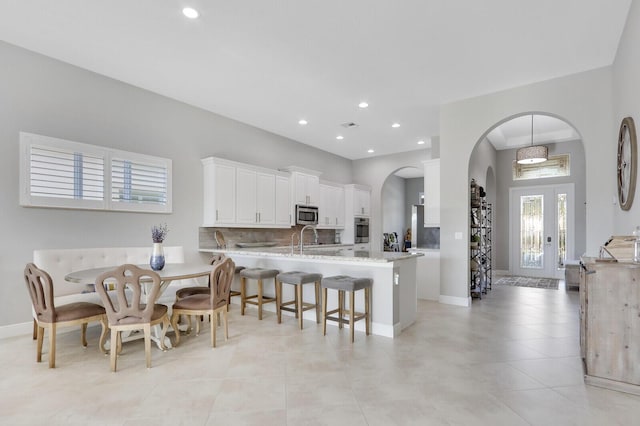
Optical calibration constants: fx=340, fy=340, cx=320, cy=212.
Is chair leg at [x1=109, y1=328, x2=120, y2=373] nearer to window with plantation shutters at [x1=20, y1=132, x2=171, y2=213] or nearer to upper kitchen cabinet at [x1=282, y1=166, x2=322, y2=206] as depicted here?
window with plantation shutters at [x1=20, y1=132, x2=171, y2=213]

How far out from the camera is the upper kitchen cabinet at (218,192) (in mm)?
5520

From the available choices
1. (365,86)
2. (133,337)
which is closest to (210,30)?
(365,86)

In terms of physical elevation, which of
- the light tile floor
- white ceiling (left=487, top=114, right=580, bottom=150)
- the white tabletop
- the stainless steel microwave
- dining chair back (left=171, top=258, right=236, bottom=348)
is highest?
white ceiling (left=487, top=114, right=580, bottom=150)


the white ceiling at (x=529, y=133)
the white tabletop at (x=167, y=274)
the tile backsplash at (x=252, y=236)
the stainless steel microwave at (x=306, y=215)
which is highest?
the white ceiling at (x=529, y=133)

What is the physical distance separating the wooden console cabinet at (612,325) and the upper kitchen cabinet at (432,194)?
3.52m

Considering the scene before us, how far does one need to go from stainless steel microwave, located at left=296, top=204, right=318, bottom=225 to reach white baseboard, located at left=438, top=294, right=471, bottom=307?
3.07 meters

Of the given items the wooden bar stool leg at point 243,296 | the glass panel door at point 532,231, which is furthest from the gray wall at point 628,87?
the glass panel door at point 532,231

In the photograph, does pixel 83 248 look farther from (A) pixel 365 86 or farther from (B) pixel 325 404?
(A) pixel 365 86

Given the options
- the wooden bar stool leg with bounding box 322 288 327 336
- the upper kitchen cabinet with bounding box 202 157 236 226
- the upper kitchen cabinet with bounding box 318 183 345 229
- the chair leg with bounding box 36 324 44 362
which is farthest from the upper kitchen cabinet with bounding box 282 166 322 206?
the chair leg with bounding box 36 324 44 362

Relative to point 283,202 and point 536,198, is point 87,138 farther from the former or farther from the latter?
point 536,198

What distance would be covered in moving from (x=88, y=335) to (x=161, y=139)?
280 centimetres

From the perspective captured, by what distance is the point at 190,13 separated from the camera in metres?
3.14

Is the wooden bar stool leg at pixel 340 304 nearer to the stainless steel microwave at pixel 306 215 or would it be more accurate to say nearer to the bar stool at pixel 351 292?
the bar stool at pixel 351 292

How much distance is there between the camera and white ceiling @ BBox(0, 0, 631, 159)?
3.09 meters
